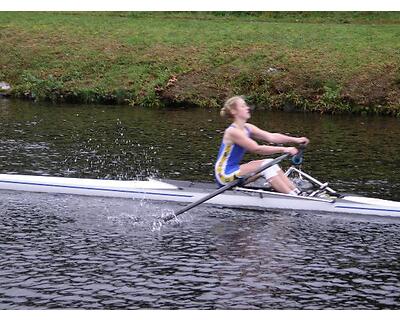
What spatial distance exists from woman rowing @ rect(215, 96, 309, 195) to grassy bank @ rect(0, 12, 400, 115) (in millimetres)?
21288

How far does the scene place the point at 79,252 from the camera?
14.1 m

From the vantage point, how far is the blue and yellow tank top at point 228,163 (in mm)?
17406

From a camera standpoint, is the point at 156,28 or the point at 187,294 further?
the point at 156,28

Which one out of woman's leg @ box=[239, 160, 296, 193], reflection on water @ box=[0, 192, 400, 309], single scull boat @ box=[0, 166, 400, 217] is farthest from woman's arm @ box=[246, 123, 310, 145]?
reflection on water @ box=[0, 192, 400, 309]

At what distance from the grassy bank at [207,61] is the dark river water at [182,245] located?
14.4 meters

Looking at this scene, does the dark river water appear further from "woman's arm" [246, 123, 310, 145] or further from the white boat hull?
"woman's arm" [246, 123, 310, 145]

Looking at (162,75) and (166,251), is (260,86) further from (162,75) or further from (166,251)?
(166,251)

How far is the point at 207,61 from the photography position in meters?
45.0

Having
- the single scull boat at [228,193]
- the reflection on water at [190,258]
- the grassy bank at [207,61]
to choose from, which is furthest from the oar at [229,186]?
the grassy bank at [207,61]

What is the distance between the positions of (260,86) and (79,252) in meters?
28.0

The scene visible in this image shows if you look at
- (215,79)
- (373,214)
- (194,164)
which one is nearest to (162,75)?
(215,79)

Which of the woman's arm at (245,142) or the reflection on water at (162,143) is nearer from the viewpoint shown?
the woman's arm at (245,142)

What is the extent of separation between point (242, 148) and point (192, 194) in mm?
1702

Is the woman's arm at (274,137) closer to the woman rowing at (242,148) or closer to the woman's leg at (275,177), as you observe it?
the woman rowing at (242,148)
